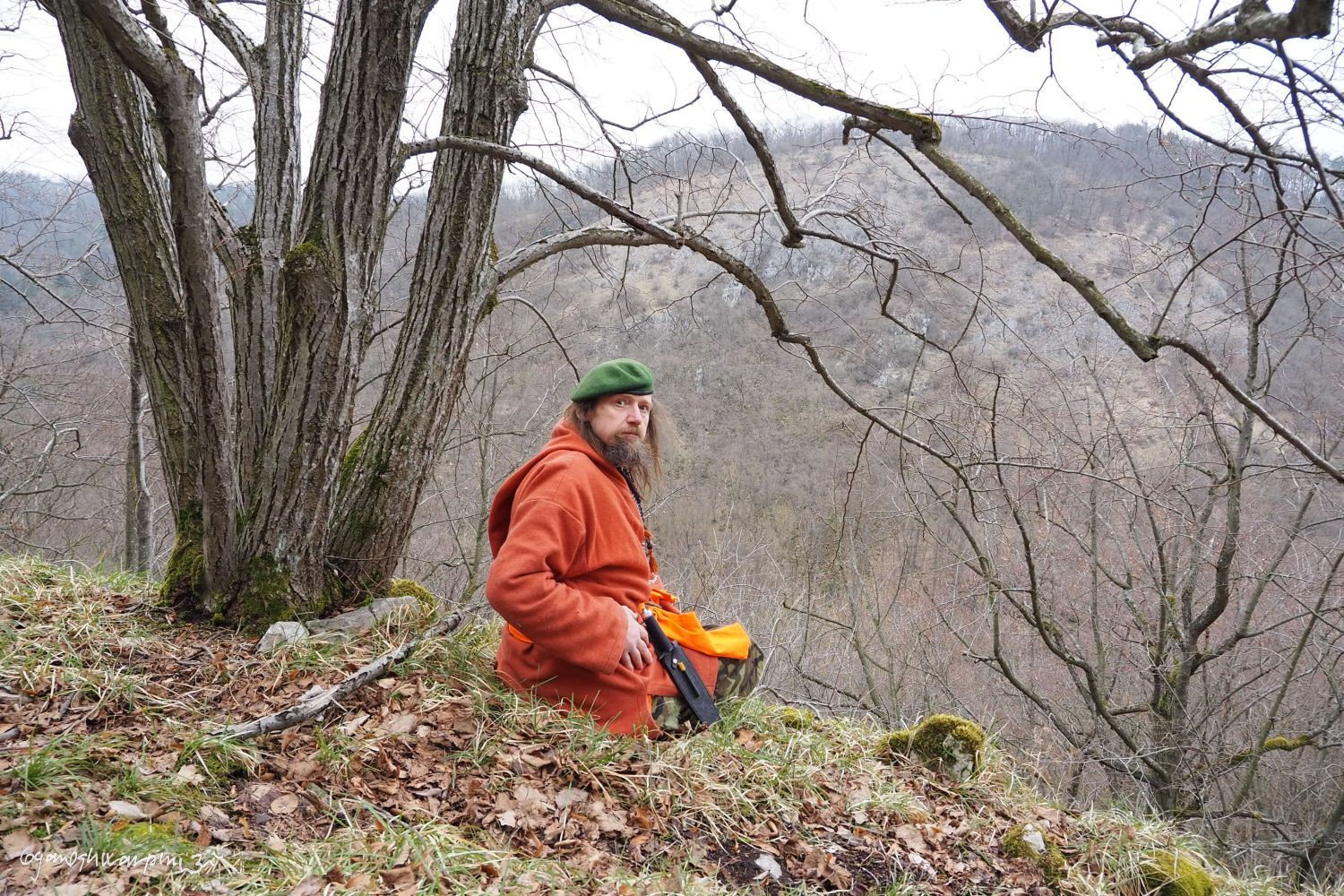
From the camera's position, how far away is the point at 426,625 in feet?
11.5

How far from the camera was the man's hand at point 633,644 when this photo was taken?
2854mm

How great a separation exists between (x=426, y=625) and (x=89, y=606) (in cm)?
133

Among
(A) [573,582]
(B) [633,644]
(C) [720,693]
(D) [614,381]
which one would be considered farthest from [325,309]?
(C) [720,693]

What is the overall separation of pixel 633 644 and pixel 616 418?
0.85m

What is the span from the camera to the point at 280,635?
3139mm

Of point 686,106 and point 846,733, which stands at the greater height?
point 686,106

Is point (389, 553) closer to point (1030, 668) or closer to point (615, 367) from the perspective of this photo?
point (615, 367)

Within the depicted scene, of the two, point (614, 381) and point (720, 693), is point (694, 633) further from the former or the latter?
point (614, 381)

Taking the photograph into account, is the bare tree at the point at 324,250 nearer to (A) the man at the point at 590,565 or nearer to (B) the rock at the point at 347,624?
(B) the rock at the point at 347,624

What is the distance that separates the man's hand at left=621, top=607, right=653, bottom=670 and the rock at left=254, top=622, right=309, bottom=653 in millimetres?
1340

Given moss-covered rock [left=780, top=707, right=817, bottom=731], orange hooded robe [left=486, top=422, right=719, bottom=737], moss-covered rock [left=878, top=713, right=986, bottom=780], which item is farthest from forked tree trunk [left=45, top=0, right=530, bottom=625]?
moss-covered rock [left=878, top=713, right=986, bottom=780]

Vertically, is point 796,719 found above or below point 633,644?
below

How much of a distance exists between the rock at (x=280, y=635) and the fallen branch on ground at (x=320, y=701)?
0.39 m

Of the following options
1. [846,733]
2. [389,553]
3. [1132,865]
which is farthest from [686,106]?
[1132,865]
